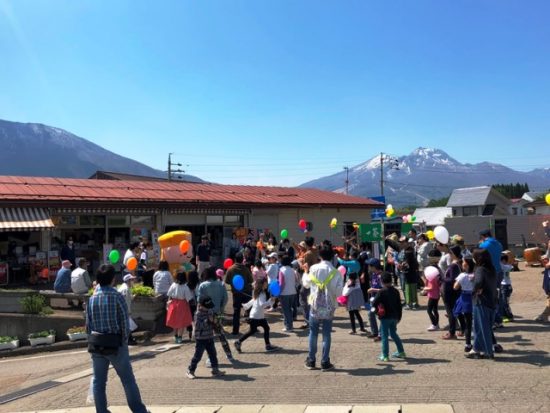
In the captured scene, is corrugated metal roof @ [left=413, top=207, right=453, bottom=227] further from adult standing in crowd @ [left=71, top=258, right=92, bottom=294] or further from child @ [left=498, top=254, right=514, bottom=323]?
adult standing in crowd @ [left=71, top=258, right=92, bottom=294]

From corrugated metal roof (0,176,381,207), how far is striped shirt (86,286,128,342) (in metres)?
11.3

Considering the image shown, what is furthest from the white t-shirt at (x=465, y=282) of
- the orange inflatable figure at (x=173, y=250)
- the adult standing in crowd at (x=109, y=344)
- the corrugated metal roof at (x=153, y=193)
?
the corrugated metal roof at (x=153, y=193)

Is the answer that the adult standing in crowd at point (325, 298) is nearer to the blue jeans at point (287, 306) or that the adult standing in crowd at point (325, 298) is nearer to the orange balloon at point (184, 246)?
the blue jeans at point (287, 306)

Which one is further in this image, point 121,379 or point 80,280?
point 80,280

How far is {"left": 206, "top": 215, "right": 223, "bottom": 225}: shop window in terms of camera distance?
20045mm

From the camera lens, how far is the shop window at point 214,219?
20045 mm

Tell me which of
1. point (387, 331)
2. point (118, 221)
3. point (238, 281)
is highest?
point (118, 221)

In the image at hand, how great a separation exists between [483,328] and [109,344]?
5.24 meters

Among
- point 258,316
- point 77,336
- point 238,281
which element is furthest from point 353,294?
point 77,336

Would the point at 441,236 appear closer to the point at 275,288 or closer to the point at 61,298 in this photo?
the point at 275,288

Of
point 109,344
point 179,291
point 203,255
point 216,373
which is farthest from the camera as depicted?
point 203,255

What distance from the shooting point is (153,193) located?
19359 mm

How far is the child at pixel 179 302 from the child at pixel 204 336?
60.2 inches

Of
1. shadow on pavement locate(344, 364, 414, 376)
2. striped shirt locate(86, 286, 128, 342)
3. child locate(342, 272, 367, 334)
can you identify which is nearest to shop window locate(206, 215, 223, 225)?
child locate(342, 272, 367, 334)
